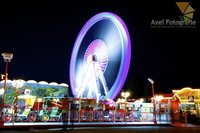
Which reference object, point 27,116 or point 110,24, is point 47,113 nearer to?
point 27,116

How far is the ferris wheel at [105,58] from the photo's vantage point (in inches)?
712

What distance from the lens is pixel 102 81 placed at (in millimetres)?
20047

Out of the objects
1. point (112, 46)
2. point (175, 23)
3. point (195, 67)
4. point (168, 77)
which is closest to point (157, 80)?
point (168, 77)

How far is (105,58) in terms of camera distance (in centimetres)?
2078

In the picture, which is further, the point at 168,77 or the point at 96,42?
the point at 168,77

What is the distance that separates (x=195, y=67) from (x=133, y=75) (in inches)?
506

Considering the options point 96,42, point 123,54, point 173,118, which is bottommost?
point 173,118

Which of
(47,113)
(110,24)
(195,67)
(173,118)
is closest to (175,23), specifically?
(110,24)

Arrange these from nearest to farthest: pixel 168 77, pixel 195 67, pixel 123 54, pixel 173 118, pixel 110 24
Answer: pixel 173 118
pixel 123 54
pixel 110 24
pixel 195 67
pixel 168 77

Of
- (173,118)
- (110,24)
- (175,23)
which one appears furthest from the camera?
(175,23)

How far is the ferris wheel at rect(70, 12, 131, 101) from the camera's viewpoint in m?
18.1

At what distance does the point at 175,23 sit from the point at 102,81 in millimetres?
8902

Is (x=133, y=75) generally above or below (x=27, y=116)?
above

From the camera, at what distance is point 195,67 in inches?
2285
